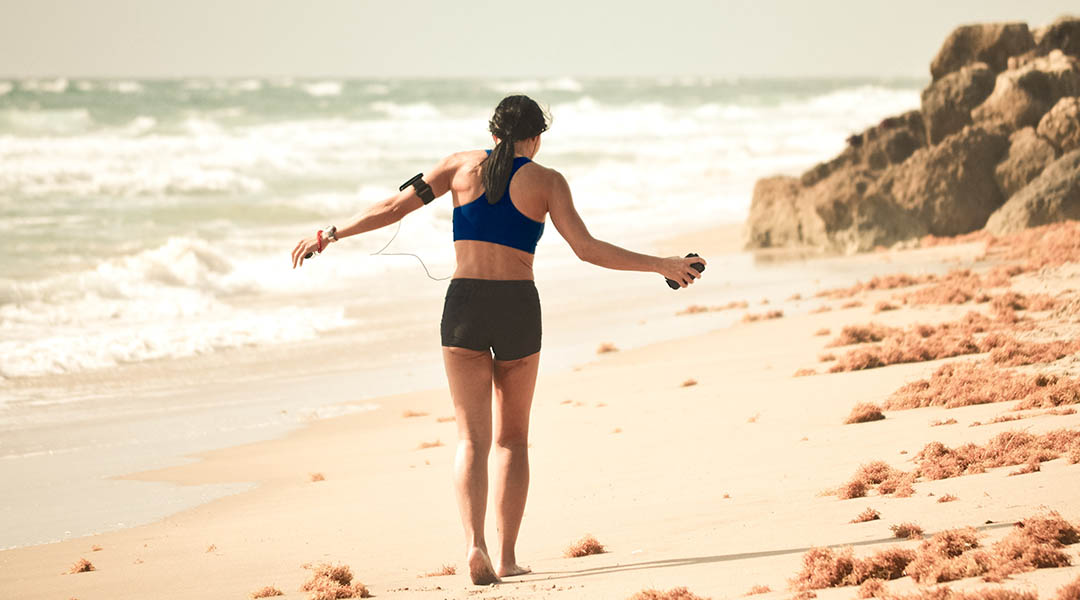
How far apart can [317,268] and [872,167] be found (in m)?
8.47

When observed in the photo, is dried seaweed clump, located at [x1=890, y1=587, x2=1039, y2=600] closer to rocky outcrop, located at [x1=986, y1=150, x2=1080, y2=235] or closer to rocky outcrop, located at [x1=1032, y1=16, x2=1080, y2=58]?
rocky outcrop, located at [x1=986, y1=150, x2=1080, y2=235]

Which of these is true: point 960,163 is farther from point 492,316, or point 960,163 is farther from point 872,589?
point 872,589

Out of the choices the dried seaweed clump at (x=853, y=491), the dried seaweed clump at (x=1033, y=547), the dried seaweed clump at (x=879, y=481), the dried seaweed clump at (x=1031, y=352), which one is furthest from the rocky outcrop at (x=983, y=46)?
the dried seaweed clump at (x=1033, y=547)

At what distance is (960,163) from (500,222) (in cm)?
1414

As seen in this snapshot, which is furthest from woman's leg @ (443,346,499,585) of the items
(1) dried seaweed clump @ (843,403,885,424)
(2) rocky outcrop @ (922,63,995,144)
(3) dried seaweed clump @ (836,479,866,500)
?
(2) rocky outcrop @ (922,63,995,144)

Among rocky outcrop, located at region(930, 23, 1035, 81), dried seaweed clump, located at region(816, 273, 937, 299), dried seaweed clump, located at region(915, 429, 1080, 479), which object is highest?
rocky outcrop, located at region(930, 23, 1035, 81)

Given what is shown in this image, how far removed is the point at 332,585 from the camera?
16.3ft

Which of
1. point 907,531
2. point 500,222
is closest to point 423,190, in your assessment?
A: point 500,222

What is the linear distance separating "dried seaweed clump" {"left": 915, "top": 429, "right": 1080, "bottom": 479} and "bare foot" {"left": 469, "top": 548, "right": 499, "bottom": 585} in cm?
214

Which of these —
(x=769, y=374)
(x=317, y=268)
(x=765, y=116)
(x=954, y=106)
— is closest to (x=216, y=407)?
(x=769, y=374)

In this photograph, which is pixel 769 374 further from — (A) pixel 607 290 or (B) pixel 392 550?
(A) pixel 607 290

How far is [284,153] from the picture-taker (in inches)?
1626

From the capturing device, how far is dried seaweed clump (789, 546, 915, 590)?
429 centimetres

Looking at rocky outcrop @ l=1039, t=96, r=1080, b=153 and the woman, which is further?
rocky outcrop @ l=1039, t=96, r=1080, b=153
